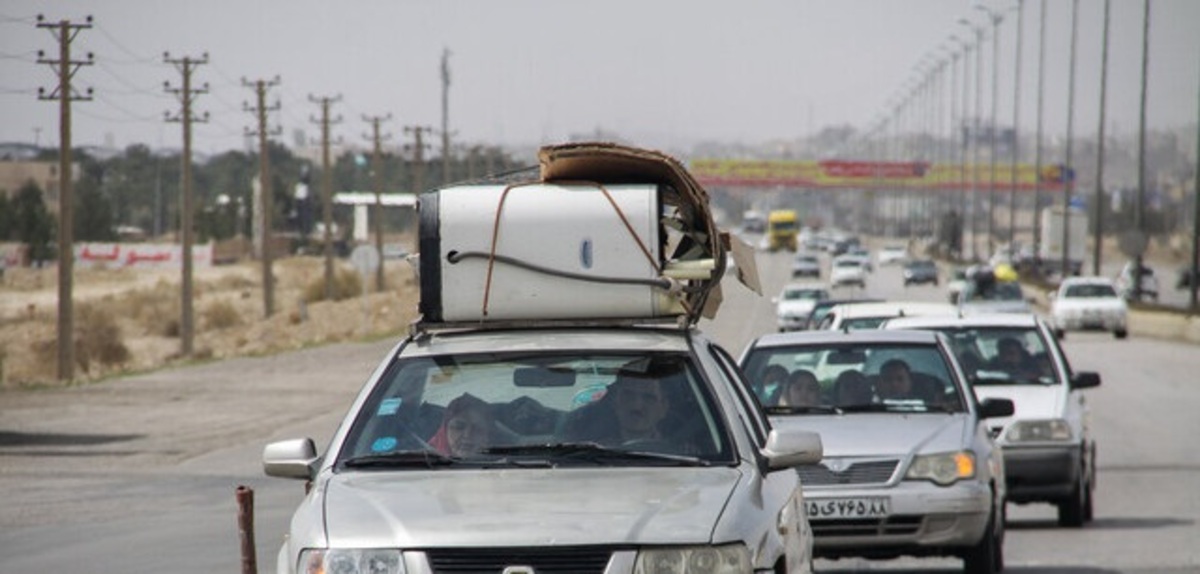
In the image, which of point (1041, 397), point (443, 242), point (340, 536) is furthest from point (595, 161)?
point (1041, 397)

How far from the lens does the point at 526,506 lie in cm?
760

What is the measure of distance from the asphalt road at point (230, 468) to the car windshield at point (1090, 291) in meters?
5.41

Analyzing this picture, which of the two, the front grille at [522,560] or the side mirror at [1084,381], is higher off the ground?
the front grille at [522,560]

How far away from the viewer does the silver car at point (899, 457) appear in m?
13.2

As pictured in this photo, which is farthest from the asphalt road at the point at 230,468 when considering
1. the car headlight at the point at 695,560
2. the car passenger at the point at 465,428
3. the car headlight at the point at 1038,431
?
the car headlight at the point at 695,560

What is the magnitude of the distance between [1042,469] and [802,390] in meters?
3.09

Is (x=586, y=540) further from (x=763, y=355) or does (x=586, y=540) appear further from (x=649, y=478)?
(x=763, y=355)

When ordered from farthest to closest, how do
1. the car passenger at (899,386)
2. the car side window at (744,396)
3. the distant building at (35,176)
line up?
the distant building at (35,176), the car passenger at (899,386), the car side window at (744,396)

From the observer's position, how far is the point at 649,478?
804 centimetres

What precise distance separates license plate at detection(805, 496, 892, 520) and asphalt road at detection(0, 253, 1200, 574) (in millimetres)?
1531

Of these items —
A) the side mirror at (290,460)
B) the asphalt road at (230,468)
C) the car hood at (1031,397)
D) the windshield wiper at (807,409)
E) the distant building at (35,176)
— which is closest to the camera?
the side mirror at (290,460)

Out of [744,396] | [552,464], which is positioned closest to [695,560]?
[552,464]

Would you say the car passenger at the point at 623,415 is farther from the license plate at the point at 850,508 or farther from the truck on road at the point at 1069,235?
the truck on road at the point at 1069,235

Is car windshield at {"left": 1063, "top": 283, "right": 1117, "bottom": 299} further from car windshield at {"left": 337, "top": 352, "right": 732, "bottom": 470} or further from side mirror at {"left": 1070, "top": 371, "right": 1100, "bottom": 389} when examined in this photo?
car windshield at {"left": 337, "top": 352, "right": 732, "bottom": 470}
